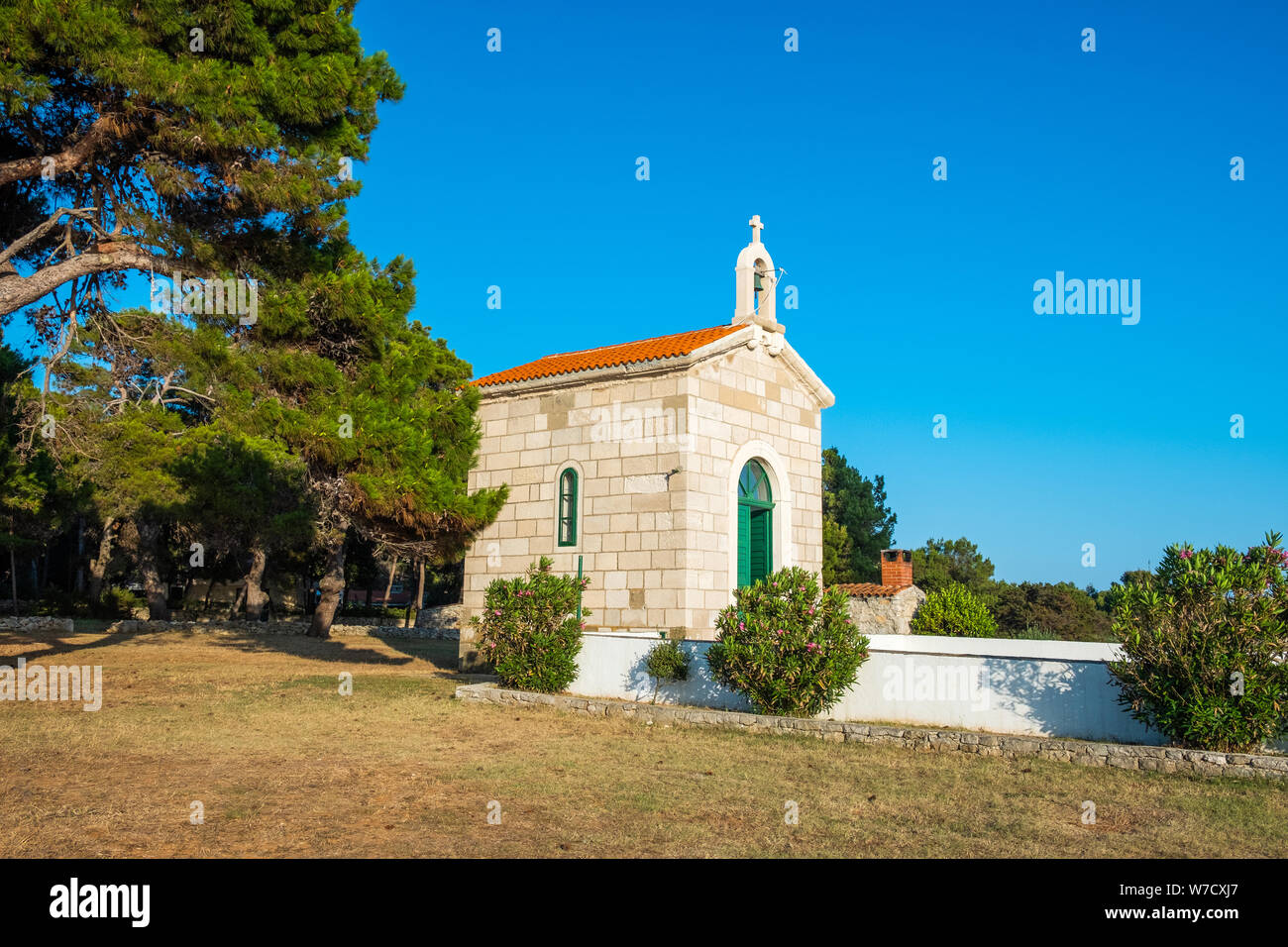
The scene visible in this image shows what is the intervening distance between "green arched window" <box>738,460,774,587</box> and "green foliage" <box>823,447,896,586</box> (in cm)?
3314

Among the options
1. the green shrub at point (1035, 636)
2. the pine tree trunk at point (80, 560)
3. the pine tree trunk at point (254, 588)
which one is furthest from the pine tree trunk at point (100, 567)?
the green shrub at point (1035, 636)

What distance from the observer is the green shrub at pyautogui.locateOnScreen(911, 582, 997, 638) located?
1981cm

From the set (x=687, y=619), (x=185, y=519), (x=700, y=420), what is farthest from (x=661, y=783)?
(x=185, y=519)

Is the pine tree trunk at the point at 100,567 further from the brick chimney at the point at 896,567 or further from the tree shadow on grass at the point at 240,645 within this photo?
the brick chimney at the point at 896,567

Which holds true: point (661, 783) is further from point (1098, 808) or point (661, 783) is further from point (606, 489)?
point (606, 489)

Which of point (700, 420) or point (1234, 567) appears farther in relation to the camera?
point (700, 420)

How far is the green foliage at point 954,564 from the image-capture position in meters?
50.8

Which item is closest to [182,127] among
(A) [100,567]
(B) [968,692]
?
(B) [968,692]

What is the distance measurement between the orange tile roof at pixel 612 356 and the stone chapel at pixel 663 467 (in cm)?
6

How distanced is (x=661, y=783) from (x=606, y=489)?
8.64 meters

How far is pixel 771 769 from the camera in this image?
9.34m

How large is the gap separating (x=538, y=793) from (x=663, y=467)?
8591mm

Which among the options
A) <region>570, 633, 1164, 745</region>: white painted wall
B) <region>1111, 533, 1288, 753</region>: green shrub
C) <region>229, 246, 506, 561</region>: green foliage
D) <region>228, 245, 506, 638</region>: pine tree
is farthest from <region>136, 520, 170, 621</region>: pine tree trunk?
<region>1111, 533, 1288, 753</region>: green shrub

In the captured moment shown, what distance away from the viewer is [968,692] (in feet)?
37.0
